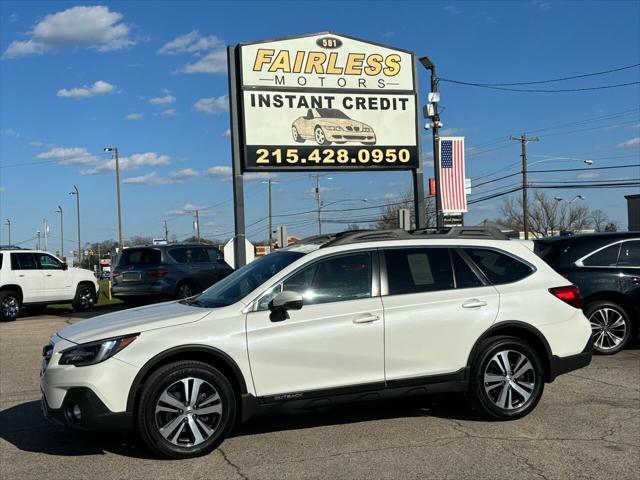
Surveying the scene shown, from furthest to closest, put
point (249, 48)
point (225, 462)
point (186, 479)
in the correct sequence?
point (249, 48) < point (225, 462) < point (186, 479)

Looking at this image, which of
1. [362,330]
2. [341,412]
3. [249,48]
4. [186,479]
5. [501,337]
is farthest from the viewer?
[249,48]

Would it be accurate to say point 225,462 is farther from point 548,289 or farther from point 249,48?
point 249,48

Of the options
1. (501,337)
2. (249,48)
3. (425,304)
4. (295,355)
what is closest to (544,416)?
(501,337)

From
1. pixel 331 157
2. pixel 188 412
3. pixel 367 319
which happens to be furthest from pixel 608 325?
pixel 331 157

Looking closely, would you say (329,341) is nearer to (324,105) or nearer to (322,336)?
(322,336)

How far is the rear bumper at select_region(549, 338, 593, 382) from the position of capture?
596 centimetres

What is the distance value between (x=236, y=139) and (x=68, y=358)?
9865mm

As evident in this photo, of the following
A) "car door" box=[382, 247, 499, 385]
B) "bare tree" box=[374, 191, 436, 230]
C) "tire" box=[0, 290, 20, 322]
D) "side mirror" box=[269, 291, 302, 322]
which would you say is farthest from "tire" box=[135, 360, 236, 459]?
"bare tree" box=[374, 191, 436, 230]

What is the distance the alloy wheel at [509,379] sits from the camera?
5.80 m

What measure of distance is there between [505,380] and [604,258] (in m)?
4.37

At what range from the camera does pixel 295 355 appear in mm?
5207

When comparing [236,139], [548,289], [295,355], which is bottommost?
[295,355]

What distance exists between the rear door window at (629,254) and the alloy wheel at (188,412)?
677 centimetres

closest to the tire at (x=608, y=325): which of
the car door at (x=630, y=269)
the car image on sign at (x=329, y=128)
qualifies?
the car door at (x=630, y=269)
